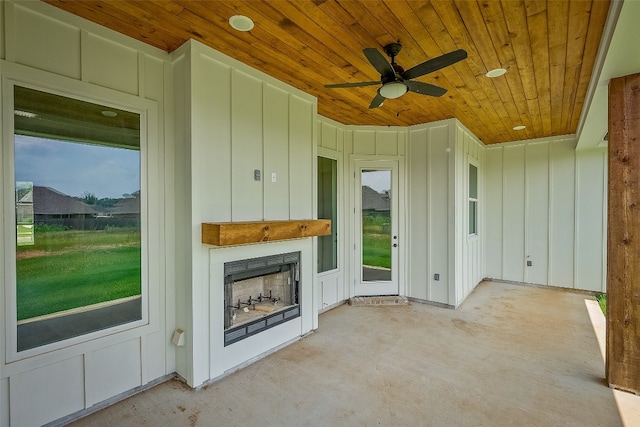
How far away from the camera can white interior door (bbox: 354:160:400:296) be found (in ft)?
16.9

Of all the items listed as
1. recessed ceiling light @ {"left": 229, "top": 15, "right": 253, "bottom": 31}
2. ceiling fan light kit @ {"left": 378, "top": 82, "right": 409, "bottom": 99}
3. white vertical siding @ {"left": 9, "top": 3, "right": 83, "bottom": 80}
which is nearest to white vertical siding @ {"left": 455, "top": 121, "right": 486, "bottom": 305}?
ceiling fan light kit @ {"left": 378, "top": 82, "right": 409, "bottom": 99}

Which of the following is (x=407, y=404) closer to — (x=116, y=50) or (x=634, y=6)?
(x=634, y=6)

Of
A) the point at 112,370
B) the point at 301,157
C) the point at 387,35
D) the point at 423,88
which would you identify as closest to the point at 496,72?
the point at 423,88

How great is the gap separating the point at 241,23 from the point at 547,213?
20.8 ft

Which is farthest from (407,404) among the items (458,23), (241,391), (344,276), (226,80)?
(226,80)

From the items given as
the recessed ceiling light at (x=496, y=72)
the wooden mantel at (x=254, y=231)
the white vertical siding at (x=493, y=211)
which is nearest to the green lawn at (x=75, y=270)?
the wooden mantel at (x=254, y=231)

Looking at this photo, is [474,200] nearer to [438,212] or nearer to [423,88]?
[438,212]

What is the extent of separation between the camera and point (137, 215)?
8.71ft

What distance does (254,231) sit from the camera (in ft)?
9.25

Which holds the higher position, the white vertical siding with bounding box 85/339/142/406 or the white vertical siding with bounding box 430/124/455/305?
the white vertical siding with bounding box 430/124/455/305

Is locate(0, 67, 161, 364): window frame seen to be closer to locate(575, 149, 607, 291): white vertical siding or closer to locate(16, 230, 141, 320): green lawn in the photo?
locate(16, 230, 141, 320): green lawn

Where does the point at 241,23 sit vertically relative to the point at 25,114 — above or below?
above

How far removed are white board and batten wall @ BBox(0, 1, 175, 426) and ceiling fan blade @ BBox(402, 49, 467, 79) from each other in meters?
2.17

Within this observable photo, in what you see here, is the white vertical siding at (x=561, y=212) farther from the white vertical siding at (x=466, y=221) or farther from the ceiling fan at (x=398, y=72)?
the ceiling fan at (x=398, y=72)
